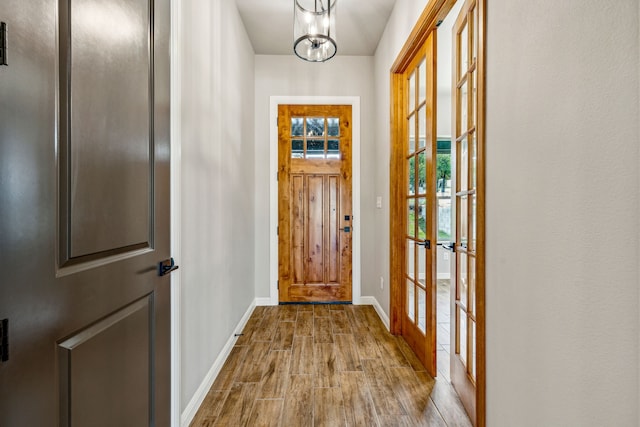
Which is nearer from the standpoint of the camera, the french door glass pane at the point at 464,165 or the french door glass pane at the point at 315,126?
the french door glass pane at the point at 464,165

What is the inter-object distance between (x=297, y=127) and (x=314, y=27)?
4.89 ft

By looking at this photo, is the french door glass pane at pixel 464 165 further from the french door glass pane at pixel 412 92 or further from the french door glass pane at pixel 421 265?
the french door glass pane at pixel 412 92

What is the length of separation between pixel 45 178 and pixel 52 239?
15cm

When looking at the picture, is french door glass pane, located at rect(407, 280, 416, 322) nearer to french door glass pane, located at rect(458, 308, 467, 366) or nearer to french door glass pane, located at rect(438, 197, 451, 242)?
french door glass pane, located at rect(458, 308, 467, 366)

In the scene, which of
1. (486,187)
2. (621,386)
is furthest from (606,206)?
(486,187)

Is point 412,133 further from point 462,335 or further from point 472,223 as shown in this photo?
point 462,335

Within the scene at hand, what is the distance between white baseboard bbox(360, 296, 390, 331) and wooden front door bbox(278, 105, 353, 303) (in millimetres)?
186

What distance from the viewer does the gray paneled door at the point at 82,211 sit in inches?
26.4

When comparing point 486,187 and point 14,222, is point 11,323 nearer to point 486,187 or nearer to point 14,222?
point 14,222

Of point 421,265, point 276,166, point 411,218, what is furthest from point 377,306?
point 276,166

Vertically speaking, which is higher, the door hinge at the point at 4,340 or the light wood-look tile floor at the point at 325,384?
the door hinge at the point at 4,340

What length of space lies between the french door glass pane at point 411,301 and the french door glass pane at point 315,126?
195 cm

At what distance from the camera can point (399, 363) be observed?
2.29 m

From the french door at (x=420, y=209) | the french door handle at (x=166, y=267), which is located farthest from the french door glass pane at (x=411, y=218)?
the french door handle at (x=166, y=267)
